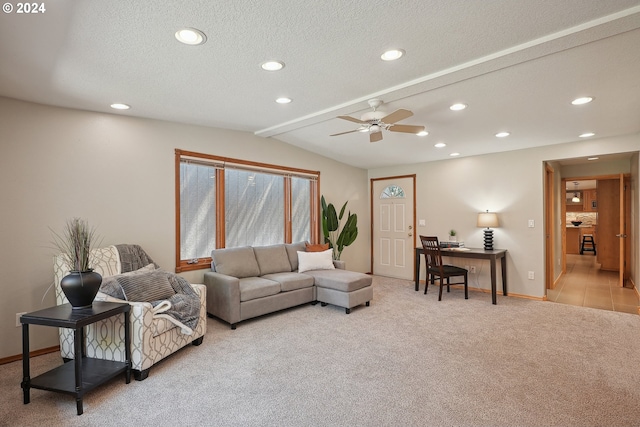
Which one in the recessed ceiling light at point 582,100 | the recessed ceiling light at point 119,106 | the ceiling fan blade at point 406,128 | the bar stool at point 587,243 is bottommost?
the bar stool at point 587,243

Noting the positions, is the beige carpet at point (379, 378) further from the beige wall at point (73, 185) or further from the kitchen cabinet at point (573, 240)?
the kitchen cabinet at point (573, 240)

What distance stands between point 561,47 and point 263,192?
394 centimetres

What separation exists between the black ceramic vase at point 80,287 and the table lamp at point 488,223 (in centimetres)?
510

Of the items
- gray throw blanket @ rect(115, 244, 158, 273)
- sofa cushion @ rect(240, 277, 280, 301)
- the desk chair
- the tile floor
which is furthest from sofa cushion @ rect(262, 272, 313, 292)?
the tile floor

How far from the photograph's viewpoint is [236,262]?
14.5ft

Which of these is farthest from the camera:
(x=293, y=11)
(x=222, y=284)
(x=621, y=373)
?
(x=222, y=284)

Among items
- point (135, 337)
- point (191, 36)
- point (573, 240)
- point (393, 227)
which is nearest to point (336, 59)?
point (191, 36)

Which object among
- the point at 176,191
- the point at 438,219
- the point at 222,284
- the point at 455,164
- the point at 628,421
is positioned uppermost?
the point at 455,164

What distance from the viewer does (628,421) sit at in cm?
210

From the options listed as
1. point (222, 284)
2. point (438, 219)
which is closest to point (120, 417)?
point (222, 284)

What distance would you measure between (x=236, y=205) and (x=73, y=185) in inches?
77.0

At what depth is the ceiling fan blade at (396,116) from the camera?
2991 mm

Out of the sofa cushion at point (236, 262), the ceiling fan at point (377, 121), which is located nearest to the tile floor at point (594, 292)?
the ceiling fan at point (377, 121)

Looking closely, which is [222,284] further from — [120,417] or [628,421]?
[628,421]
